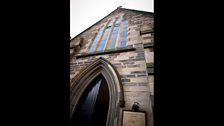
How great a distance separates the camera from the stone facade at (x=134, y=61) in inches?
90.5

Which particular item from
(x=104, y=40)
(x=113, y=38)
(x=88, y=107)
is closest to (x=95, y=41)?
(x=104, y=40)

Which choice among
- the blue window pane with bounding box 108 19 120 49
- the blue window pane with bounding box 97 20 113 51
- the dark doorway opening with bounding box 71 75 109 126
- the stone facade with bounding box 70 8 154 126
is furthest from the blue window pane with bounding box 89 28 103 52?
the dark doorway opening with bounding box 71 75 109 126

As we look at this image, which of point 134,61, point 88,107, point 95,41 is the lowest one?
point 88,107

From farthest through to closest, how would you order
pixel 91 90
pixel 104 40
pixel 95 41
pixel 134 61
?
pixel 95 41 → pixel 104 40 → pixel 91 90 → pixel 134 61

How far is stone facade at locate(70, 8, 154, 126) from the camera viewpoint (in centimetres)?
230

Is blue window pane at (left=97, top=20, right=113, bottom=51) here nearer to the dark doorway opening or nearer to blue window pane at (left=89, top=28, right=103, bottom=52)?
blue window pane at (left=89, top=28, right=103, bottom=52)

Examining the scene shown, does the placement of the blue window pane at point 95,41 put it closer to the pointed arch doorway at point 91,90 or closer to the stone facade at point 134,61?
the stone facade at point 134,61

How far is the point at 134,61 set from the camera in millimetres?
3145

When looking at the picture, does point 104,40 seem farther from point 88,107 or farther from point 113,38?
point 88,107
